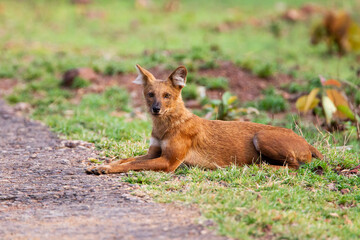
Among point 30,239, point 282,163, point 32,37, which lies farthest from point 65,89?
point 30,239

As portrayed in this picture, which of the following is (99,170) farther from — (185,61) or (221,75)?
(185,61)

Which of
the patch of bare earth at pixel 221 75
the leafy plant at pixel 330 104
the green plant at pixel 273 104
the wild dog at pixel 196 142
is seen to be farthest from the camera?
the patch of bare earth at pixel 221 75

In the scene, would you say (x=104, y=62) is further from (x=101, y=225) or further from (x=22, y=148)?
(x=101, y=225)

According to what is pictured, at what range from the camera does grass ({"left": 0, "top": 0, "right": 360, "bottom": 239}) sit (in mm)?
4723

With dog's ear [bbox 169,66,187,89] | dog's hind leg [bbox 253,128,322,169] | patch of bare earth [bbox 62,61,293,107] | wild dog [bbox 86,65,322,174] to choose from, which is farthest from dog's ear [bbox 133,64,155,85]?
patch of bare earth [bbox 62,61,293,107]

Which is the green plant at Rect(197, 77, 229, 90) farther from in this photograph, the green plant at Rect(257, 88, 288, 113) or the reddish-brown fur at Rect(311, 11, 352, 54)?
the reddish-brown fur at Rect(311, 11, 352, 54)

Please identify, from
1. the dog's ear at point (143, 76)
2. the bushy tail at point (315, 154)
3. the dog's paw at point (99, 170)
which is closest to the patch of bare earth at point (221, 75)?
the dog's ear at point (143, 76)

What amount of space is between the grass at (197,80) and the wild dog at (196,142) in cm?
20

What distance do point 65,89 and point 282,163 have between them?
21.9 ft

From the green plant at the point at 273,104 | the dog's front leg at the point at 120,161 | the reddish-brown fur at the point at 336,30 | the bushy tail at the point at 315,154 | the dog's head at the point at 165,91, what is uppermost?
the reddish-brown fur at the point at 336,30

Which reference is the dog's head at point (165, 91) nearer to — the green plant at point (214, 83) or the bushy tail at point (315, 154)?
the bushy tail at point (315, 154)

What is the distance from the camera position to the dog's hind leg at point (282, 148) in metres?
5.87

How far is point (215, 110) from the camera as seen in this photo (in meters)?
8.30

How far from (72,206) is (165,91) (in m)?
1.88
